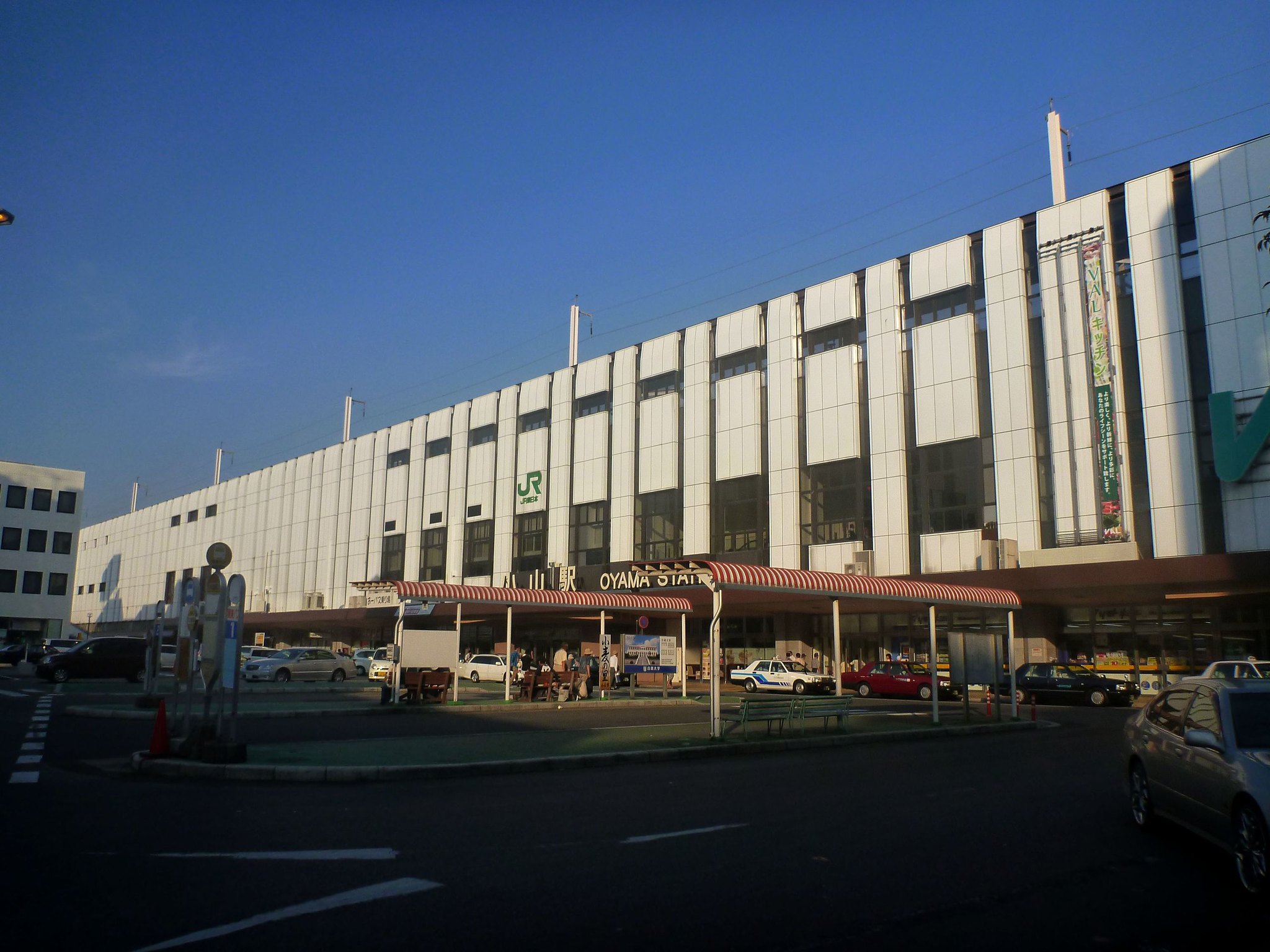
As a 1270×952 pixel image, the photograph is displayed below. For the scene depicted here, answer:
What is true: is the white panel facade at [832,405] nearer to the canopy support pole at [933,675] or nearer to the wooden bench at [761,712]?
the canopy support pole at [933,675]

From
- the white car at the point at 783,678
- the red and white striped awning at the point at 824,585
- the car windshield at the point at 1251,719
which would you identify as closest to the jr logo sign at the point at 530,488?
the white car at the point at 783,678

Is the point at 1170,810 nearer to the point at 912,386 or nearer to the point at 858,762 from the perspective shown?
the point at 858,762

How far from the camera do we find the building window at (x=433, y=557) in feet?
204

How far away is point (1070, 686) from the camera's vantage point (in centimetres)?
3300

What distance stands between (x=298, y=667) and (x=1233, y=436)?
38141 millimetres

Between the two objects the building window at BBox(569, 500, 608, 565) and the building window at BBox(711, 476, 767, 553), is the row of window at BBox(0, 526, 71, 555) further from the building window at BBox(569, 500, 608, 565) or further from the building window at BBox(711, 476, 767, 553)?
the building window at BBox(711, 476, 767, 553)

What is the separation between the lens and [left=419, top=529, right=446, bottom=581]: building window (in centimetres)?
6225

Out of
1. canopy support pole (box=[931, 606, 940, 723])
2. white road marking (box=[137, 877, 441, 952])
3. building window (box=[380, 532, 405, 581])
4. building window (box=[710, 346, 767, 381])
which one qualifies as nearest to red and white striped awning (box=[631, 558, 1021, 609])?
canopy support pole (box=[931, 606, 940, 723])

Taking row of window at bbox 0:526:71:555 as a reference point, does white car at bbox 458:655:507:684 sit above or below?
below

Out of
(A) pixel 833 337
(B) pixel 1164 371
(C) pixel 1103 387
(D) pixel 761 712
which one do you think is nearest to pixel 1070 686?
(C) pixel 1103 387

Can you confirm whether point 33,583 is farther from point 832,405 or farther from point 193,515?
point 832,405

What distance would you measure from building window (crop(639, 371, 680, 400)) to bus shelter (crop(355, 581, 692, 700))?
1608 centimetres

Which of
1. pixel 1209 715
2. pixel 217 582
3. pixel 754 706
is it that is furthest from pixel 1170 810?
pixel 217 582

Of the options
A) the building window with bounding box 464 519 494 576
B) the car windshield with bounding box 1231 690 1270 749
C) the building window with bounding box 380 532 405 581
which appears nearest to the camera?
the car windshield with bounding box 1231 690 1270 749
